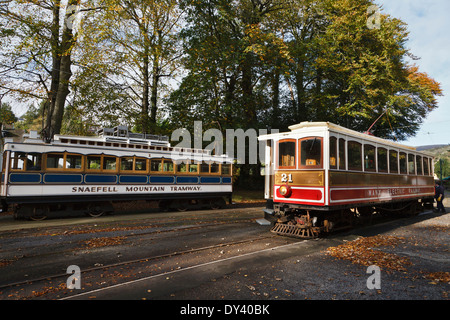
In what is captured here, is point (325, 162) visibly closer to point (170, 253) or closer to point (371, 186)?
point (371, 186)

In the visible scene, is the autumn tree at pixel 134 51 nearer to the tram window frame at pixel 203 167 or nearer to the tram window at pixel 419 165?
the tram window frame at pixel 203 167

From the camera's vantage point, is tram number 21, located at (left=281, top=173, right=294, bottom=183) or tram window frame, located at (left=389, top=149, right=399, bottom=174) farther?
tram window frame, located at (left=389, top=149, right=399, bottom=174)

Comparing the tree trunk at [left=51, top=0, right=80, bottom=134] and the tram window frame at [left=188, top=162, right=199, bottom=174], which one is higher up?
the tree trunk at [left=51, top=0, right=80, bottom=134]

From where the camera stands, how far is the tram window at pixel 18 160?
35.7 ft

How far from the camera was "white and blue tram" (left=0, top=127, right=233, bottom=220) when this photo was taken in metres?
11.1

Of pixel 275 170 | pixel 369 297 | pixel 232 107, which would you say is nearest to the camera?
pixel 369 297

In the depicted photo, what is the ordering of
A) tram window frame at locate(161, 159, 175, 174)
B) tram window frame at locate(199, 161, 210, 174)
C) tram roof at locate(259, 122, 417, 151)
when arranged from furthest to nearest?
1. tram window frame at locate(199, 161, 210, 174)
2. tram window frame at locate(161, 159, 175, 174)
3. tram roof at locate(259, 122, 417, 151)

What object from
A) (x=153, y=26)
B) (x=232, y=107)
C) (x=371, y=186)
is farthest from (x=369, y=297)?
(x=153, y=26)

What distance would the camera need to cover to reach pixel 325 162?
7758 millimetres

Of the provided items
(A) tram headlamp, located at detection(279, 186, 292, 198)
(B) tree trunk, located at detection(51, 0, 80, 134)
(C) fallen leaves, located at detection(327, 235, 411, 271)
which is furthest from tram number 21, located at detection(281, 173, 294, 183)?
(B) tree trunk, located at detection(51, 0, 80, 134)

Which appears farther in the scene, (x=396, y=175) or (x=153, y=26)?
(x=153, y=26)

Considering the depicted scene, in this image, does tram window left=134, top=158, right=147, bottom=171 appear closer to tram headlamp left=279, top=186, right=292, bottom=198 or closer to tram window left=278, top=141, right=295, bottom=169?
tram window left=278, top=141, right=295, bottom=169

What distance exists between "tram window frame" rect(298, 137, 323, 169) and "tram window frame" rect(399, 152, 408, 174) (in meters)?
6.01

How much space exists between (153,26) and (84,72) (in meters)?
6.32
